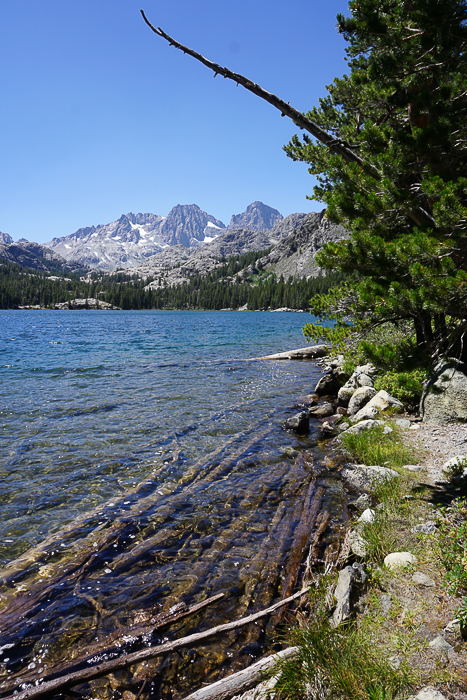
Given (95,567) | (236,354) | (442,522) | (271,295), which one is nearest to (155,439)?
(95,567)

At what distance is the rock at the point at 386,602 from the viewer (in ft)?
13.4

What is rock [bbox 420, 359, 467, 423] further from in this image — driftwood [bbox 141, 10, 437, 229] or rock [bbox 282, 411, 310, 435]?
driftwood [bbox 141, 10, 437, 229]

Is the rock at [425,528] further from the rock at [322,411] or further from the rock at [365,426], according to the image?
the rock at [322,411]

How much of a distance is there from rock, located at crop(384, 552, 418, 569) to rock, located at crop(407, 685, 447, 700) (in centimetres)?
196

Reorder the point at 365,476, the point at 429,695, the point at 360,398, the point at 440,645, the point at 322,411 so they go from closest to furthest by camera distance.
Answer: the point at 429,695, the point at 440,645, the point at 365,476, the point at 360,398, the point at 322,411

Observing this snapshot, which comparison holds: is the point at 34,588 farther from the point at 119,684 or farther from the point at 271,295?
the point at 271,295

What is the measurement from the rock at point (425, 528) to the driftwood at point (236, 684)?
2.92 meters

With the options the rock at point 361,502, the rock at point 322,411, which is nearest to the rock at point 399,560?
the rock at point 361,502

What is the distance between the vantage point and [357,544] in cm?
557

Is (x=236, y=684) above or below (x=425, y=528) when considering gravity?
below

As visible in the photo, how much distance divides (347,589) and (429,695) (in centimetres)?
160

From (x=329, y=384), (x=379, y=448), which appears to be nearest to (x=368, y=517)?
(x=379, y=448)

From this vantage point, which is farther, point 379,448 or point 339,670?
point 379,448

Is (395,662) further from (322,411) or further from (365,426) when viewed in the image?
(322,411)
